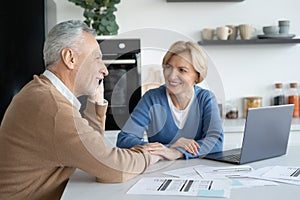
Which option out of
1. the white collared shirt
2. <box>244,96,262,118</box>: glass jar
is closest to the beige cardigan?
the white collared shirt

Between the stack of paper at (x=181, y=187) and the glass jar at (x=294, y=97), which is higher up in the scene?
the stack of paper at (x=181, y=187)

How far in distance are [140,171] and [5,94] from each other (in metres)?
1.49

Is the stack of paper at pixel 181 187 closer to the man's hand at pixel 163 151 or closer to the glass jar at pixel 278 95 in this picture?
the man's hand at pixel 163 151

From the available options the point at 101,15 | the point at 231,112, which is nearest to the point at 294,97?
the point at 231,112

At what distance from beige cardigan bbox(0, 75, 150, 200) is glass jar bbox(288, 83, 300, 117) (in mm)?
2447

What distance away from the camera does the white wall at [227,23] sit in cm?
370

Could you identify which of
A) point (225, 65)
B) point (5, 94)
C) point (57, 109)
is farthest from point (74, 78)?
point (225, 65)

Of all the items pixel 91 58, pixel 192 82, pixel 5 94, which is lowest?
pixel 5 94

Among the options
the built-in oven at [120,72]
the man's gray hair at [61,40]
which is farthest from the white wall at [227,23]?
the man's gray hair at [61,40]

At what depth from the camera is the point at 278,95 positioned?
375cm

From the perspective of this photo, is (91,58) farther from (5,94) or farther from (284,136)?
(5,94)

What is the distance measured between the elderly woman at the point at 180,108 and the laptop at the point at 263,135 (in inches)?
10.0

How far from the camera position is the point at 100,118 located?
2.07 m

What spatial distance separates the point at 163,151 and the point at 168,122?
339 millimetres
